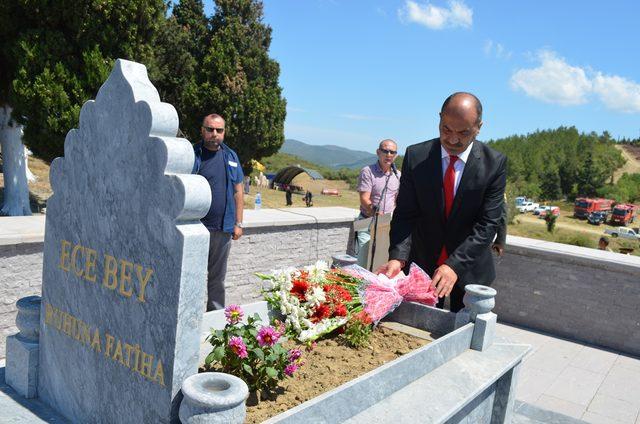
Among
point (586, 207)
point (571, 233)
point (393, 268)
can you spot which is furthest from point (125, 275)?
point (586, 207)

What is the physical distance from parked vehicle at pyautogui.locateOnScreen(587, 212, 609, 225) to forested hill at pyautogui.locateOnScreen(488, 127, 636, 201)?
1020cm

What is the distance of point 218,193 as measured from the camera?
478cm

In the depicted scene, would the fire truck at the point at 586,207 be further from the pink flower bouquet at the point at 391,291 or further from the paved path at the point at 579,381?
the pink flower bouquet at the point at 391,291

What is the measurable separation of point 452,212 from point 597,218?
61022mm

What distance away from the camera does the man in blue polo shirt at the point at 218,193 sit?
4750mm

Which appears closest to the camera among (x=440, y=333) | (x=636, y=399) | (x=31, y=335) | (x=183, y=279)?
(x=183, y=279)

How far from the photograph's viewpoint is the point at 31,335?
3.01m

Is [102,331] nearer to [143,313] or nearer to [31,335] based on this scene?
[143,313]

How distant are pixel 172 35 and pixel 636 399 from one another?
1991 cm

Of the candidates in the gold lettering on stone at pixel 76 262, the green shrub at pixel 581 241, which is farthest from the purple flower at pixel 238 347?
the green shrub at pixel 581 241

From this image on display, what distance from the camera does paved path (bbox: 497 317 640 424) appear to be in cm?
446

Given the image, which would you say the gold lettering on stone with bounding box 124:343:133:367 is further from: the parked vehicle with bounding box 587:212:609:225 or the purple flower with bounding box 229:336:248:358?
the parked vehicle with bounding box 587:212:609:225

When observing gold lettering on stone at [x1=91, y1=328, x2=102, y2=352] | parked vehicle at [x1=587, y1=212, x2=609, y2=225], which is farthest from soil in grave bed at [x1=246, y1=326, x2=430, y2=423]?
parked vehicle at [x1=587, y1=212, x2=609, y2=225]

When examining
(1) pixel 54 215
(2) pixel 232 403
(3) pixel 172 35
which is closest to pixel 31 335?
(1) pixel 54 215
